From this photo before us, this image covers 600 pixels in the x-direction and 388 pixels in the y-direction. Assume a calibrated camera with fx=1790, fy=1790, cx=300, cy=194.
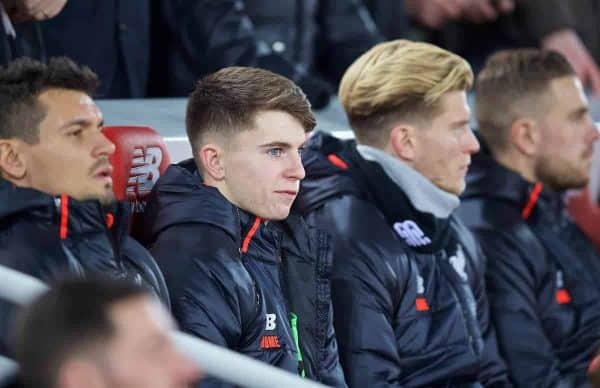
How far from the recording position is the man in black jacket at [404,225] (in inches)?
178

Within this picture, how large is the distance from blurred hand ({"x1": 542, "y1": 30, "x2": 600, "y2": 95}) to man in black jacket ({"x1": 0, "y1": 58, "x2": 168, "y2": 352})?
312cm

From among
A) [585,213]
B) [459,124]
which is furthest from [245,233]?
[585,213]

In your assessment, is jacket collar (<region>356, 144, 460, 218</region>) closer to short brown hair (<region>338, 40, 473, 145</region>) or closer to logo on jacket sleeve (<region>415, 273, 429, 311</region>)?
short brown hair (<region>338, 40, 473, 145</region>)

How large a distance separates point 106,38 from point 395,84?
87 cm

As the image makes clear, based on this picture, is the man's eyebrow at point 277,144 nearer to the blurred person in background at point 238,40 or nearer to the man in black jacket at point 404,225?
the man in black jacket at point 404,225

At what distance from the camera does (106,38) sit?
5086mm

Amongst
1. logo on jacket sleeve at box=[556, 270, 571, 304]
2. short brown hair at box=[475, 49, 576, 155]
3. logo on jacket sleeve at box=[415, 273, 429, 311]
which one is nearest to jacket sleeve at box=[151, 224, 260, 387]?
logo on jacket sleeve at box=[415, 273, 429, 311]

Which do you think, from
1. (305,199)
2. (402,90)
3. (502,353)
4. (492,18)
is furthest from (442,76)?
(492,18)

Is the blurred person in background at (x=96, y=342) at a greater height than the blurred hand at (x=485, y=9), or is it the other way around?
the blurred person in background at (x=96, y=342)

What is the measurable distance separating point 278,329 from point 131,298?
1.44m

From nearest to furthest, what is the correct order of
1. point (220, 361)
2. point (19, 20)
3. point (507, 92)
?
point (220, 361) → point (19, 20) → point (507, 92)

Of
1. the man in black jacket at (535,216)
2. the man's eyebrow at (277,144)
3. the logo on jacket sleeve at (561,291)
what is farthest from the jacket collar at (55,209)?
the logo on jacket sleeve at (561,291)

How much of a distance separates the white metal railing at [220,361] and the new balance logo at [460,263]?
198 cm

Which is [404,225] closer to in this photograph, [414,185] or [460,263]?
[414,185]
